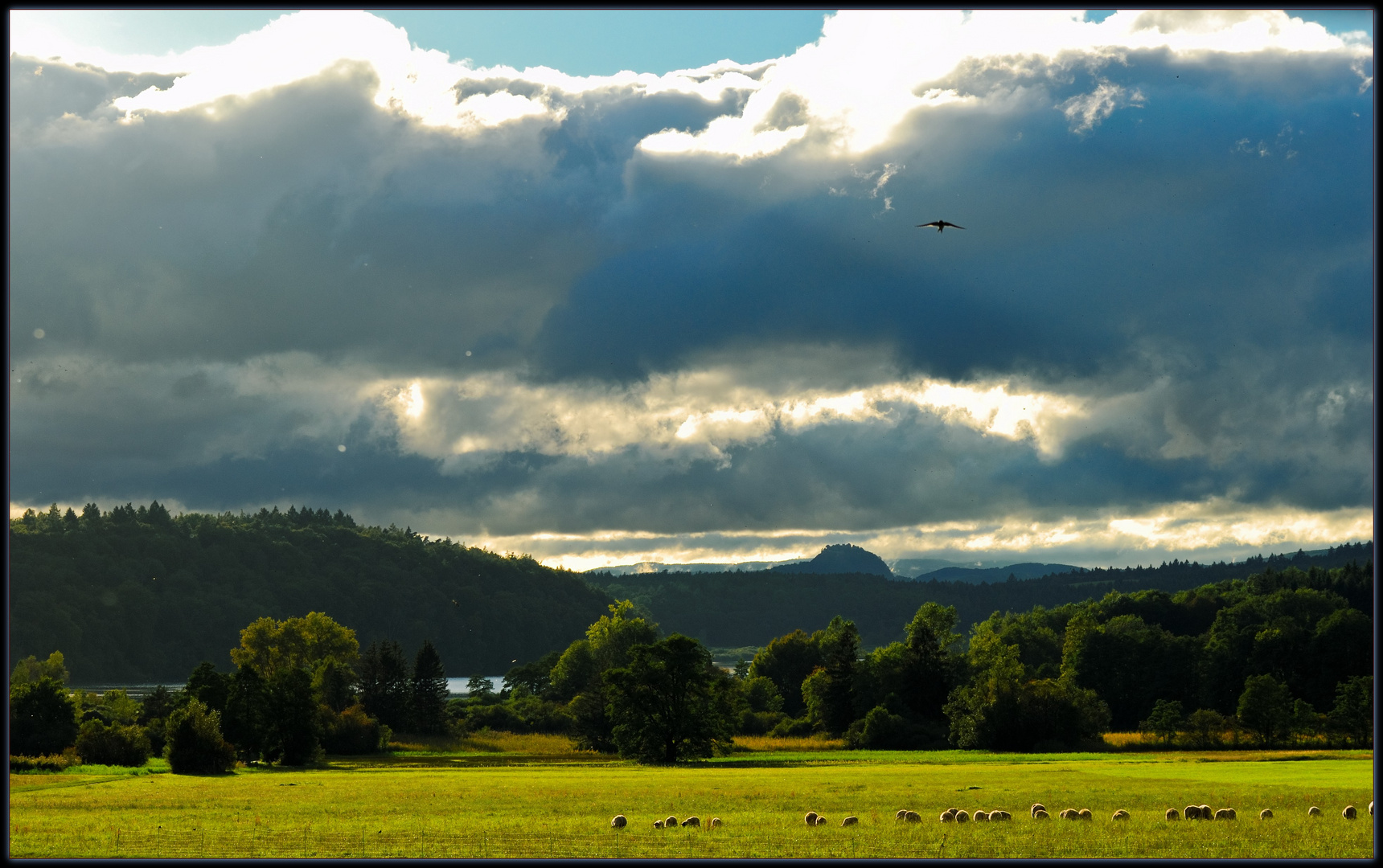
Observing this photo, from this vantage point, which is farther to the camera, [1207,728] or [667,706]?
[1207,728]

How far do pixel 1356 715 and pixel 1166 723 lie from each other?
20.1m

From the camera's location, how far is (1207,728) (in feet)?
439

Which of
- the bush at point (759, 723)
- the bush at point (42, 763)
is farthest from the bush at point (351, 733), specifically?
the bush at point (759, 723)

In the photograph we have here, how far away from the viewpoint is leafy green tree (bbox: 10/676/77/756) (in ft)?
332

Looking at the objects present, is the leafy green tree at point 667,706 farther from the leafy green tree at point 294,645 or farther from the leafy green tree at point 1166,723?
the leafy green tree at point 294,645

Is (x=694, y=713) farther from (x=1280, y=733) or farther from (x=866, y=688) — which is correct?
(x=1280, y=733)

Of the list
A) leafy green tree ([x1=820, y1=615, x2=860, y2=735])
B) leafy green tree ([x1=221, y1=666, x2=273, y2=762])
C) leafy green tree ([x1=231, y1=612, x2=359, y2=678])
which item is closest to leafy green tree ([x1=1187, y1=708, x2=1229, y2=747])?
leafy green tree ([x1=820, y1=615, x2=860, y2=735])

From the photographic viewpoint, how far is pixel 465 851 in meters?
40.4

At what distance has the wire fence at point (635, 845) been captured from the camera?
39469 mm

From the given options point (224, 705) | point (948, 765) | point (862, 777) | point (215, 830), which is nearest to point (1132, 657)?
point (948, 765)

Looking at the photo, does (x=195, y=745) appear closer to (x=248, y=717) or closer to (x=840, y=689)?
(x=248, y=717)

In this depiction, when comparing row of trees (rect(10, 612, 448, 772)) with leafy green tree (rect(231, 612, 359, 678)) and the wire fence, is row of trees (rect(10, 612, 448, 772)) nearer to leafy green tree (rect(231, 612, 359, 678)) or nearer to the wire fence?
leafy green tree (rect(231, 612, 359, 678))

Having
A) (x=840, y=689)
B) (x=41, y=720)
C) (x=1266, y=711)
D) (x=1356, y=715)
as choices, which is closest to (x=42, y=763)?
Result: (x=41, y=720)

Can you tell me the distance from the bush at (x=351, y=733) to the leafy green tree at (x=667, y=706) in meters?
32.5
